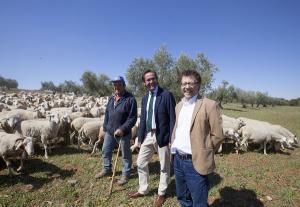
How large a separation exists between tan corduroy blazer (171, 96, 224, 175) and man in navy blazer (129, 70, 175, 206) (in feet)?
4.94

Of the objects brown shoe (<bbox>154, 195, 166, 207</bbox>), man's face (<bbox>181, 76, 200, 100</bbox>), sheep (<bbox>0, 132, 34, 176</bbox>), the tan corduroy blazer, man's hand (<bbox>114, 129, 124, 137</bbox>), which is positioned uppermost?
man's face (<bbox>181, 76, 200, 100</bbox>)

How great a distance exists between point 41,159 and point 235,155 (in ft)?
27.4

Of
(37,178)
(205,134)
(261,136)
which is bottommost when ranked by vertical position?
(37,178)

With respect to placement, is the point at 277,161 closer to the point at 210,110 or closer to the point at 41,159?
the point at 210,110

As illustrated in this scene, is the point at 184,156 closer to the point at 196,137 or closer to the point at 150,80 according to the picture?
the point at 196,137

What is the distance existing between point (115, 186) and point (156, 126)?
2.60m

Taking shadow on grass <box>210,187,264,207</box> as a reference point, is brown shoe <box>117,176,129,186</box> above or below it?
above

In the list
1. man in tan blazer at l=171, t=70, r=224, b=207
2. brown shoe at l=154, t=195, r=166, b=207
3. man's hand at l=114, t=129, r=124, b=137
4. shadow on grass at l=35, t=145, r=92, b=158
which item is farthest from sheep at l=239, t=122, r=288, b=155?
man in tan blazer at l=171, t=70, r=224, b=207

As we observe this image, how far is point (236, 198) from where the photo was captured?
20.0ft

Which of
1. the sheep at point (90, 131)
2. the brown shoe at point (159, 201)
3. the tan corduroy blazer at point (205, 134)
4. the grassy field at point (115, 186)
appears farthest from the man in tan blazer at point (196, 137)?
the sheep at point (90, 131)

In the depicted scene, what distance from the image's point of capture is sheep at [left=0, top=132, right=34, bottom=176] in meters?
7.05

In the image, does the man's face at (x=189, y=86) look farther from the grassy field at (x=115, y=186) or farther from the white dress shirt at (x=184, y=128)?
the grassy field at (x=115, y=186)

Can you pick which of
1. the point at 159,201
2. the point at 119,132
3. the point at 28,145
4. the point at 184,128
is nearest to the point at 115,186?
the point at 159,201

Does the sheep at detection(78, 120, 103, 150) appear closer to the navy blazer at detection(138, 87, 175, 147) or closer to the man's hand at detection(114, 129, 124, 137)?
the man's hand at detection(114, 129, 124, 137)
